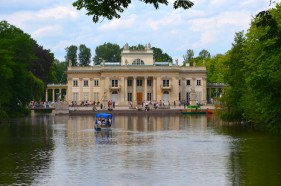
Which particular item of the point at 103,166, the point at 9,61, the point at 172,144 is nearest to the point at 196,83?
the point at 9,61

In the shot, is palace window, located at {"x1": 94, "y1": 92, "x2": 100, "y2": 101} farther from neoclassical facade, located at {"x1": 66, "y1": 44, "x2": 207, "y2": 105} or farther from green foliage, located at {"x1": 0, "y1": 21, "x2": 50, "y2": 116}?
green foliage, located at {"x1": 0, "y1": 21, "x2": 50, "y2": 116}

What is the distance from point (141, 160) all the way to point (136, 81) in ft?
263

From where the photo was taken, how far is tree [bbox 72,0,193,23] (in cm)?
978

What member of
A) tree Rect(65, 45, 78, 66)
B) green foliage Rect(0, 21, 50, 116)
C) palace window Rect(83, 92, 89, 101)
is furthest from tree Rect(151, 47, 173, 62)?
green foliage Rect(0, 21, 50, 116)

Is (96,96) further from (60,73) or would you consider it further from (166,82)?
(60,73)

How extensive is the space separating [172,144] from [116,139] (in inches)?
206

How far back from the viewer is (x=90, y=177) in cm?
2148

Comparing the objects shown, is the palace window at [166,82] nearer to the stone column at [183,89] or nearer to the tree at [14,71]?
the stone column at [183,89]

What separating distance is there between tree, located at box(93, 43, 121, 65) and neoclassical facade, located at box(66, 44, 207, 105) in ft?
187

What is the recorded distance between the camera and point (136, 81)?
349ft

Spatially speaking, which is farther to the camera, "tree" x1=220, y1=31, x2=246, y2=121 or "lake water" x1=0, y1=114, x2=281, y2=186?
"tree" x1=220, y1=31, x2=246, y2=121

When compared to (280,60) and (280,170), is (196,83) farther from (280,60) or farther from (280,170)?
(280,170)

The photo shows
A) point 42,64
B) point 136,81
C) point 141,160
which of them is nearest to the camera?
point 141,160

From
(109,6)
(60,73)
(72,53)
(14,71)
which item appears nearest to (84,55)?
(72,53)
